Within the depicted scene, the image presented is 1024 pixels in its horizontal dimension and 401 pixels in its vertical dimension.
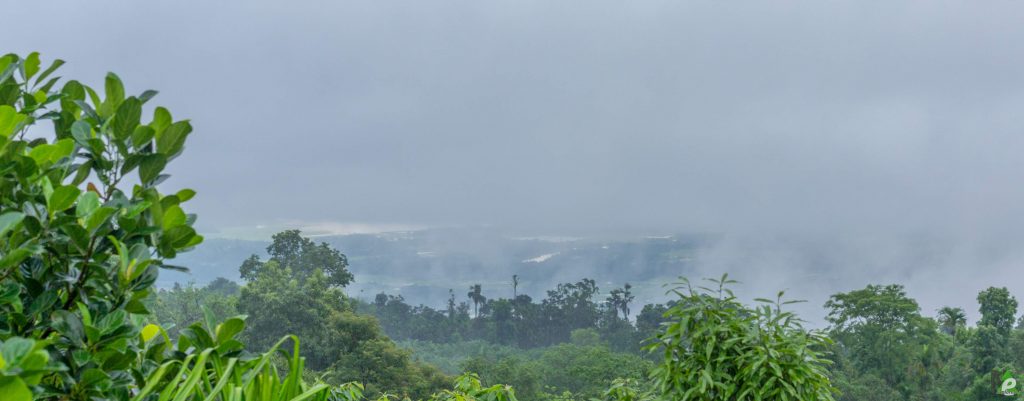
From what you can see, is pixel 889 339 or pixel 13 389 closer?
pixel 13 389

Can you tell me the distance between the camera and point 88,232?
0.68 meters

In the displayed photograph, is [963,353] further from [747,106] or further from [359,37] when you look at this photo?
[747,106]

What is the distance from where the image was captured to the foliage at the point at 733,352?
5.24ft

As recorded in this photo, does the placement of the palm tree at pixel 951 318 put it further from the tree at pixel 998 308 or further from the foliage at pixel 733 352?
the foliage at pixel 733 352

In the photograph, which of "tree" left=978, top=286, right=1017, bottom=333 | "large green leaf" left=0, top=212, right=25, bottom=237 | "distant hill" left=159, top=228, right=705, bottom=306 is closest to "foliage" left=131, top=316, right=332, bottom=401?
"large green leaf" left=0, top=212, right=25, bottom=237

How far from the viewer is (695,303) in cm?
178

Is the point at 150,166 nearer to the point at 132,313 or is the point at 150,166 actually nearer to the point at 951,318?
the point at 132,313

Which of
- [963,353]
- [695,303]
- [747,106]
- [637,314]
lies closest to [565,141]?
[747,106]

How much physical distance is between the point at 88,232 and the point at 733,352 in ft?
5.06

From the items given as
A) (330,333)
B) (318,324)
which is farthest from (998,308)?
(318,324)

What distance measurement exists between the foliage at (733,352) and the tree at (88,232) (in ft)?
4.43

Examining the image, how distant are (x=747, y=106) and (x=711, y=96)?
131 inches

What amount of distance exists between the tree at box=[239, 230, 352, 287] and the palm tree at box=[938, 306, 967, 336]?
2318 centimetres

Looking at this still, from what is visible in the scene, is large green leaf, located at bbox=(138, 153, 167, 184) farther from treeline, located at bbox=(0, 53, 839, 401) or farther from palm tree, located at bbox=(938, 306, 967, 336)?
palm tree, located at bbox=(938, 306, 967, 336)
